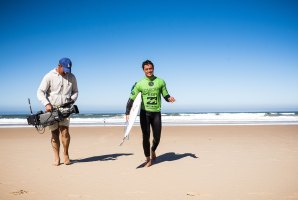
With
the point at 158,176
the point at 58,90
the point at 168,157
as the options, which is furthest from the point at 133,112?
the point at 168,157

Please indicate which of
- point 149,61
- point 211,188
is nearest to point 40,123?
point 149,61

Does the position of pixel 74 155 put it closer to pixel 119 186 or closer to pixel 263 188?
pixel 119 186

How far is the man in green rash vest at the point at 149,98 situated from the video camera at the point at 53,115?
1.20 meters

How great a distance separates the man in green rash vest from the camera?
5.62 meters

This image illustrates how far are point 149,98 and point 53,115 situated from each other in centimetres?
196

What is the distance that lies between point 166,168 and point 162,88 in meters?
1.64

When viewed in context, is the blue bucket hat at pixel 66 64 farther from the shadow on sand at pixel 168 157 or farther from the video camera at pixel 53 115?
the shadow on sand at pixel 168 157

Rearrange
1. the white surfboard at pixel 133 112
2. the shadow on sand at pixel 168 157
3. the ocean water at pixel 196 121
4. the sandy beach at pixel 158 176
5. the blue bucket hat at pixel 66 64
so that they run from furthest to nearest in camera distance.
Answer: the ocean water at pixel 196 121 → the shadow on sand at pixel 168 157 → the white surfboard at pixel 133 112 → the blue bucket hat at pixel 66 64 → the sandy beach at pixel 158 176

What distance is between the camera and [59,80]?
18.4 ft

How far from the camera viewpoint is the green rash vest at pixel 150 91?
5.62 m

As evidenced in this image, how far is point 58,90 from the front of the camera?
559cm

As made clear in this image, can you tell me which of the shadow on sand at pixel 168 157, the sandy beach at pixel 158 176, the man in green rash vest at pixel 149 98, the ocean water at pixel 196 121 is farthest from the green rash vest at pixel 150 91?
the ocean water at pixel 196 121

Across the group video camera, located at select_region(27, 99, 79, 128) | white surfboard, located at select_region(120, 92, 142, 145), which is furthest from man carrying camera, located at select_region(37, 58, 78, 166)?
white surfboard, located at select_region(120, 92, 142, 145)

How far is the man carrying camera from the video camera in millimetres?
101
